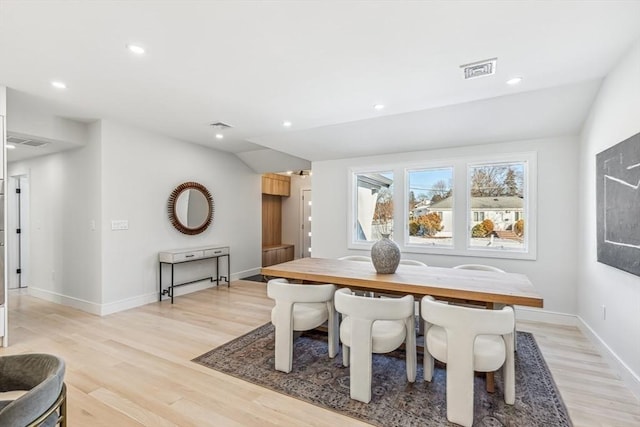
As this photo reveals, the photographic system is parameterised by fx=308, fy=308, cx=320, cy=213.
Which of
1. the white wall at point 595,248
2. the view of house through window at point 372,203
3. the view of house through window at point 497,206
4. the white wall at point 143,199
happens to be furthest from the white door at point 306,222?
the white wall at point 595,248

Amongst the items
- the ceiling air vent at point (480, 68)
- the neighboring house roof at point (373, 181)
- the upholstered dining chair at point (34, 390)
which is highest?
the ceiling air vent at point (480, 68)

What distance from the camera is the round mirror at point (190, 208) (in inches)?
195

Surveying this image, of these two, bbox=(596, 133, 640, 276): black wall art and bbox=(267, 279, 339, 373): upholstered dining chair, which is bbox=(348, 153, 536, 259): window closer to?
bbox=(596, 133, 640, 276): black wall art

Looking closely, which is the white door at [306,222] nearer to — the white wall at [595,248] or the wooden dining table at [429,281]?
the wooden dining table at [429,281]

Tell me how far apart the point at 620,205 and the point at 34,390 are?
3.60 metres

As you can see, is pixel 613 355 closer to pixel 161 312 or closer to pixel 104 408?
pixel 104 408

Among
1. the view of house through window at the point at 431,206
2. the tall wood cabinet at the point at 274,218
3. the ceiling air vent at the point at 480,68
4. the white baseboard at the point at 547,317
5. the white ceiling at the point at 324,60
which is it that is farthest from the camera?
the tall wood cabinet at the point at 274,218

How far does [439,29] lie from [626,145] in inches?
66.0

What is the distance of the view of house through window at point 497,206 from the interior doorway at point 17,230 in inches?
290

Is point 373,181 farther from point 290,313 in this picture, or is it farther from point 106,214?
point 106,214

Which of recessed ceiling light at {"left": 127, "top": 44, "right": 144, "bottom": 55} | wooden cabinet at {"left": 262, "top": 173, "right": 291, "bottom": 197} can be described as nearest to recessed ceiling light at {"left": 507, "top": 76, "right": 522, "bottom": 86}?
recessed ceiling light at {"left": 127, "top": 44, "right": 144, "bottom": 55}

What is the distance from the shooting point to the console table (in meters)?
4.65

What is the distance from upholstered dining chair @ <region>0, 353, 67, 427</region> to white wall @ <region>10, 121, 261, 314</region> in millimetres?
3156

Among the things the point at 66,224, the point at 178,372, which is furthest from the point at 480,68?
the point at 66,224
